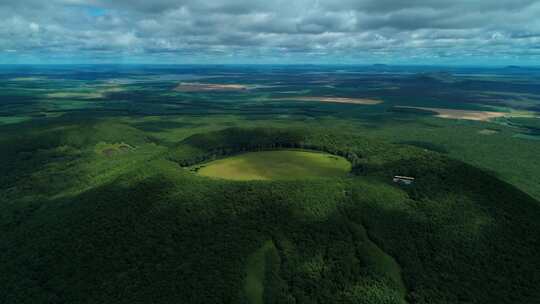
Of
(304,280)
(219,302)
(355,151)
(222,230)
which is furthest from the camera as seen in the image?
(355,151)

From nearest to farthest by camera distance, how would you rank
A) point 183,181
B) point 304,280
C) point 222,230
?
point 304,280 → point 222,230 → point 183,181

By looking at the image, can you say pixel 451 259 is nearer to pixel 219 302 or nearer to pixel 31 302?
pixel 219 302

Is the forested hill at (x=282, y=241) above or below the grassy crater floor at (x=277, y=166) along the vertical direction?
below

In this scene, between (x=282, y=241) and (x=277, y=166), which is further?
(x=277, y=166)

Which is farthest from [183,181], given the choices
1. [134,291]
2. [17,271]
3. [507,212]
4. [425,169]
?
[507,212]

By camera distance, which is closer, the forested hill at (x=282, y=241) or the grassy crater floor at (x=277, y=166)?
the forested hill at (x=282, y=241)
